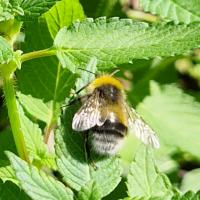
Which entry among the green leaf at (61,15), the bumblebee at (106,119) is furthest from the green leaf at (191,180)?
the green leaf at (61,15)

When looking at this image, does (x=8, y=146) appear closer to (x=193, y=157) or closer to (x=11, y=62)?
(x=11, y=62)

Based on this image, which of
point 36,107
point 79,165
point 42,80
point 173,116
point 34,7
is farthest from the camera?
point 173,116

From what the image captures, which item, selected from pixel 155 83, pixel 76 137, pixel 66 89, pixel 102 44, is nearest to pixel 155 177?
pixel 76 137

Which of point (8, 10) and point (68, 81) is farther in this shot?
point (68, 81)

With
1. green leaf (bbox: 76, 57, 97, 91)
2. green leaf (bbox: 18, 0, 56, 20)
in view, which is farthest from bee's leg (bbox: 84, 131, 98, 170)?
green leaf (bbox: 18, 0, 56, 20)

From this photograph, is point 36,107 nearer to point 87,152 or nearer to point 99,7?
point 87,152

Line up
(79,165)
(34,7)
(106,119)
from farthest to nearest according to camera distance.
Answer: (106,119) < (34,7) < (79,165)

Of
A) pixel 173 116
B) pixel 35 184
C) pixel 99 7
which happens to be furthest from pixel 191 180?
pixel 35 184
